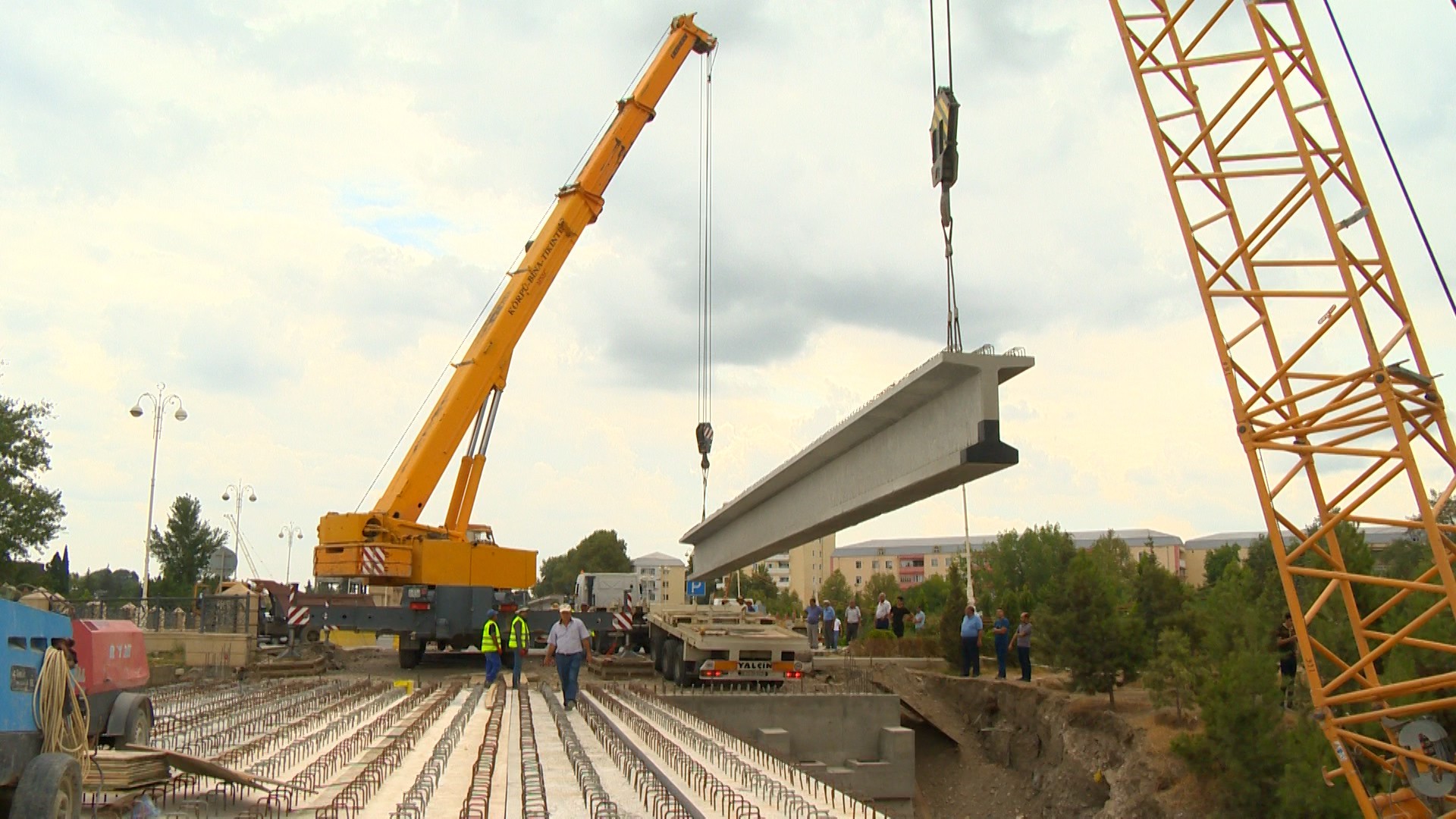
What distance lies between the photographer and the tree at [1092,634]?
17047 millimetres

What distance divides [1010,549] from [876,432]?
266 feet

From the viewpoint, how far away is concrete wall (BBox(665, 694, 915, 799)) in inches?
674

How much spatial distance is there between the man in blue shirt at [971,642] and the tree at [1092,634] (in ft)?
13.2

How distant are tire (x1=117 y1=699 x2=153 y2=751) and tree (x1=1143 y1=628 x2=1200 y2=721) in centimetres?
1196

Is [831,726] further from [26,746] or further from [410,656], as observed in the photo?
[26,746]

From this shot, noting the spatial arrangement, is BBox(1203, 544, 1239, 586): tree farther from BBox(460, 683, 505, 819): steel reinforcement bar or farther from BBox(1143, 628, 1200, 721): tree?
BBox(460, 683, 505, 819): steel reinforcement bar

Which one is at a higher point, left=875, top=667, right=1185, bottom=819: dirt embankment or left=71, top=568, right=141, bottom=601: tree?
left=71, top=568, right=141, bottom=601: tree

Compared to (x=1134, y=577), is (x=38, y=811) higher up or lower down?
lower down

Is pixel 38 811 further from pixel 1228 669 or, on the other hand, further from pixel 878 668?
pixel 878 668

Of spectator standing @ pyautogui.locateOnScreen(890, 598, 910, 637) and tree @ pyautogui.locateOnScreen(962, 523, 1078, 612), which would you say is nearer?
spectator standing @ pyautogui.locateOnScreen(890, 598, 910, 637)

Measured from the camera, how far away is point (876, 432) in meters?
14.3

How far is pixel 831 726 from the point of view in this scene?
699 inches

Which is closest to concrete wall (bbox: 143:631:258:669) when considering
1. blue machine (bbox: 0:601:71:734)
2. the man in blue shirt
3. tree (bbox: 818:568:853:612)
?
the man in blue shirt

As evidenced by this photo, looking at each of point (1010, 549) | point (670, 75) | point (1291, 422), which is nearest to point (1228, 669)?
point (1291, 422)
